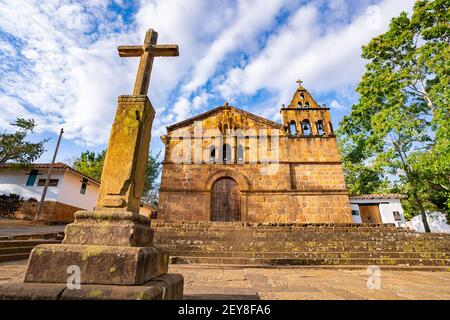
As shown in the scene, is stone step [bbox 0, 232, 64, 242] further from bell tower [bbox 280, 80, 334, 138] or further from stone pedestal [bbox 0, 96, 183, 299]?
bell tower [bbox 280, 80, 334, 138]

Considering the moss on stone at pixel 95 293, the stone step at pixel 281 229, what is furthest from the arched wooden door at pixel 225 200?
the moss on stone at pixel 95 293

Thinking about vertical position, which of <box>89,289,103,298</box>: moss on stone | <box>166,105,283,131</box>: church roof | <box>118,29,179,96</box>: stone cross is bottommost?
<box>89,289,103,298</box>: moss on stone

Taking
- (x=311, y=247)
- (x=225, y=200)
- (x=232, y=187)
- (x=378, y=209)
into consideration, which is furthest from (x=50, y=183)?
(x=378, y=209)

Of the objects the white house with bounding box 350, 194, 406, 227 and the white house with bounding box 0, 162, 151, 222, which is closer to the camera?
the white house with bounding box 0, 162, 151, 222

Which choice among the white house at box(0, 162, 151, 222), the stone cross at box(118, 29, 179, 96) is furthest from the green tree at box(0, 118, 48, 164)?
the stone cross at box(118, 29, 179, 96)

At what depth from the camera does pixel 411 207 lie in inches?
707

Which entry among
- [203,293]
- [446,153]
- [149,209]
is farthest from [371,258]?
[149,209]

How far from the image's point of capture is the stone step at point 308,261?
5973 millimetres

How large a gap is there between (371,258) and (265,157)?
7.62 metres

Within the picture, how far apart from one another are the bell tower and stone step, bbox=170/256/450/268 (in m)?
8.41

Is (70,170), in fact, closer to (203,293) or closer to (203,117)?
(203,117)

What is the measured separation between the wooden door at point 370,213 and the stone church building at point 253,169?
6343mm

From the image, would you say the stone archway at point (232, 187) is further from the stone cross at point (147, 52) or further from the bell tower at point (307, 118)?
the stone cross at point (147, 52)

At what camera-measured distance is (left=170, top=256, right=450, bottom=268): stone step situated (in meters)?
5.97
